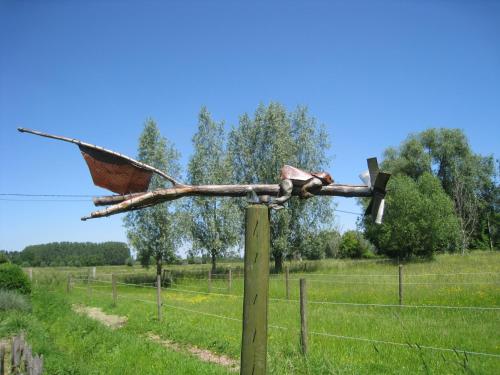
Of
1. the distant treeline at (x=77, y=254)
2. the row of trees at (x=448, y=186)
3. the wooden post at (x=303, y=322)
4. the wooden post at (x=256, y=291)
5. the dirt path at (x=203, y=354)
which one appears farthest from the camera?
the distant treeline at (x=77, y=254)

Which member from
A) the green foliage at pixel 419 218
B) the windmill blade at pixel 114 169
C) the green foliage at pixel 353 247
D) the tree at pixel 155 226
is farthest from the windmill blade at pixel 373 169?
the green foliage at pixel 353 247

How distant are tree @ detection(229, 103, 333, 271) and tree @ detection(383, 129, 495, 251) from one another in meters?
15.4

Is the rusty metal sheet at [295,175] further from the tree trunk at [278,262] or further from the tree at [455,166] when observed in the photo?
the tree at [455,166]

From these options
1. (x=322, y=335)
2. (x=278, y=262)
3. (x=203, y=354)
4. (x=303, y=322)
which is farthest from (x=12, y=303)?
(x=278, y=262)

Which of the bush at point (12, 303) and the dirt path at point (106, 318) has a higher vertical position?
the bush at point (12, 303)

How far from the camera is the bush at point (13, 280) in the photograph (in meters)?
18.7

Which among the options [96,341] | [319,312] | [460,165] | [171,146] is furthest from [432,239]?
[96,341]

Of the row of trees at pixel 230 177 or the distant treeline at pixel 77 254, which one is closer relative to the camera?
the row of trees at pixel 230 177

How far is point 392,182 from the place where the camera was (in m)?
37.6

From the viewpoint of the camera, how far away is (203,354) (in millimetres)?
8312

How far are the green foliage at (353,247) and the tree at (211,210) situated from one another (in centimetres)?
3194

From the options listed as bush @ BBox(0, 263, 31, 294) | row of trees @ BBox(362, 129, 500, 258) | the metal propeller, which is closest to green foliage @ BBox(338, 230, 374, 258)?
row of trees @ BBox(362, 129, 500, 258)

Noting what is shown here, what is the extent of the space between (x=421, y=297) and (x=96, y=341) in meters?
10.1

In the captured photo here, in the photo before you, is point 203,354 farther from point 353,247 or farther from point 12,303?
point 353,247
